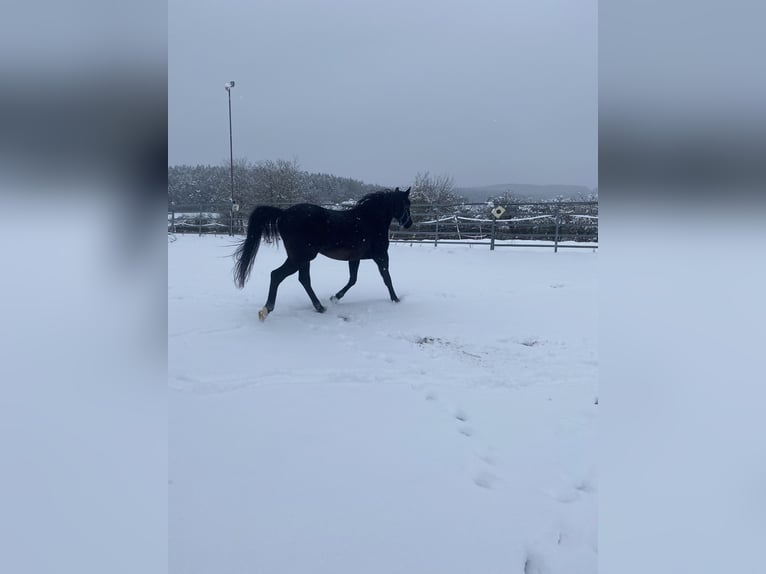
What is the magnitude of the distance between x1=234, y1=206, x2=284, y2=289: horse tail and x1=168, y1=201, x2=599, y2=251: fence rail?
742 centimetres

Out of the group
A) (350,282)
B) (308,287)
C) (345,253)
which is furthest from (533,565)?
(350,282)

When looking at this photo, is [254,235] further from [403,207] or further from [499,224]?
[499,224]

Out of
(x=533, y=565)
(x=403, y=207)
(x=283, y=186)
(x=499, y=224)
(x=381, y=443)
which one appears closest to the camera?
(x=533, y=565)

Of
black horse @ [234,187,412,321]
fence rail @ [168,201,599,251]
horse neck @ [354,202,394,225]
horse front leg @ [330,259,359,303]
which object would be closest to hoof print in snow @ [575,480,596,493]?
black horse @ [234,187,412,321]

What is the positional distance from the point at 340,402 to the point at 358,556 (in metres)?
1.19

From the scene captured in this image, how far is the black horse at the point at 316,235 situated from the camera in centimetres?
460

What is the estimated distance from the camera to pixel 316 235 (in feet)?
15.8

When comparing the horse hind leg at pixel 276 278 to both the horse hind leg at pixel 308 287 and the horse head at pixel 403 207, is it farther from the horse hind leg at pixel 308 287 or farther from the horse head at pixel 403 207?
the horse head at pixel 403 207

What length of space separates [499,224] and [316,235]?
9.32 metres
